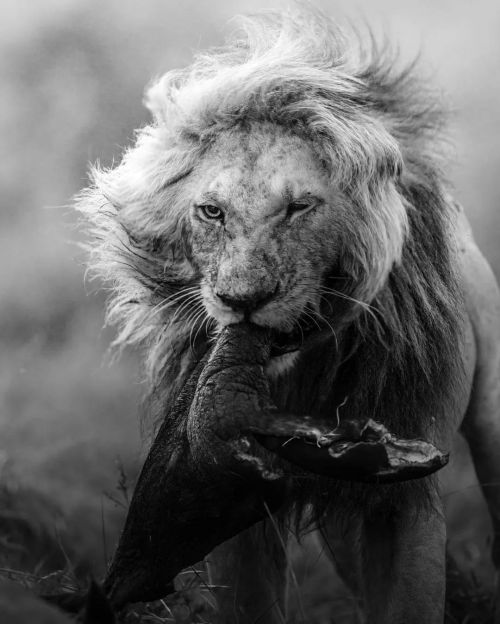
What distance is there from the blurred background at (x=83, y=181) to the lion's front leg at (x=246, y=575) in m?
1.53

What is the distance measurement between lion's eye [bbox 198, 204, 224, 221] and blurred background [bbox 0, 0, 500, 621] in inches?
88.2

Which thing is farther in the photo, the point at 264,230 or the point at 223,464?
the point at 264,230

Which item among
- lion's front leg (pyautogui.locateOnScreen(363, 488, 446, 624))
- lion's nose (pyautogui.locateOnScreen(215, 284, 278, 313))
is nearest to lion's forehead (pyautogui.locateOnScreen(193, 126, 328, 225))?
lion's nose (pyautogui.locateOnScreen(215, 284, 278, 313))

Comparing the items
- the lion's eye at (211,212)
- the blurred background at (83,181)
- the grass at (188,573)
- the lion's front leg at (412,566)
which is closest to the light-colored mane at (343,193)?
the lion's eye at (211,212)

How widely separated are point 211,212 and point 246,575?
1.13 metres

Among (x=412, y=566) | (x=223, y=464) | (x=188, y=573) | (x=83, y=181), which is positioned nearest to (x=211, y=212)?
(x=223, y=464)

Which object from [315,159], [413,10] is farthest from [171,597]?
[413,10]

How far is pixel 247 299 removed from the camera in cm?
278

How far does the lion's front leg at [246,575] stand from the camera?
3.37 m

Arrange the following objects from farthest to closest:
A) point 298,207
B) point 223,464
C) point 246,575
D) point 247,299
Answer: point 246,575, point 298,207, point 247,299, point 223,464

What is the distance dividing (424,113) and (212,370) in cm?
103

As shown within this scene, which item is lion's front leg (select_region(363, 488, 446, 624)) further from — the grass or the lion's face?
the lion's face

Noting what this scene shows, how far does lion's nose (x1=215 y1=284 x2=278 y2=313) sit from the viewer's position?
2775mm

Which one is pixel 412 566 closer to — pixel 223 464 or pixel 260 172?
pixel 223 464
